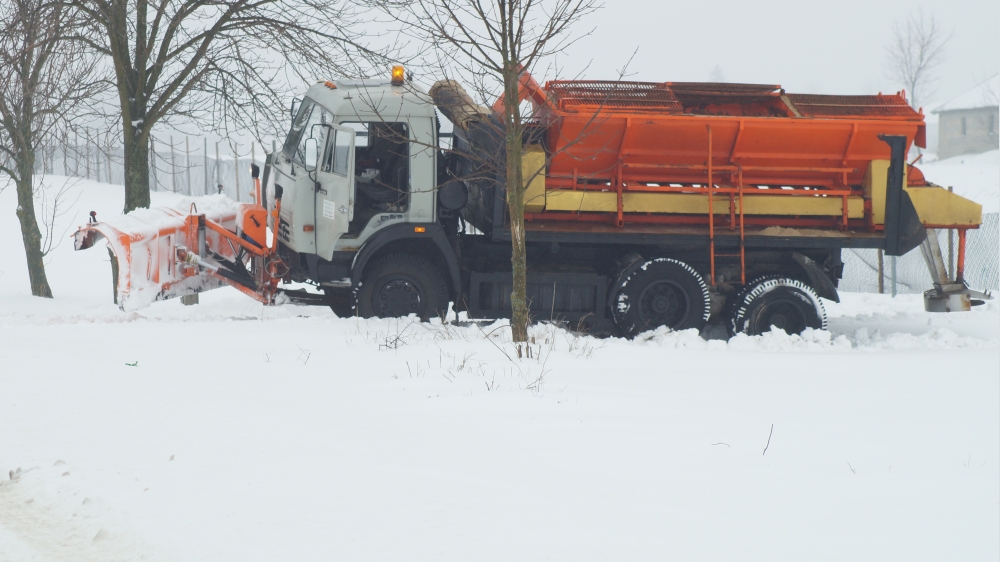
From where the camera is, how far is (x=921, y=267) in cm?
1590

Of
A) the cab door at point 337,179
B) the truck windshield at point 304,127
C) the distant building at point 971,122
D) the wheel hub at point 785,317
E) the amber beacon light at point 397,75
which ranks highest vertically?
the distant building at point 971,122

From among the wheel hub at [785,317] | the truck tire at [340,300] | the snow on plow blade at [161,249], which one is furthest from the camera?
the truck tire at [340,300]

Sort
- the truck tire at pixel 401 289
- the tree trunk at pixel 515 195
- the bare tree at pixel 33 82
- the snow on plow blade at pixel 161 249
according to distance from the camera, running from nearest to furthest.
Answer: the tree trunk at pixel 515 195 < the snow on plow blade at pixel 161 249 < the truck tire at pixel 401 289 < the bare tree at pixel 33 82

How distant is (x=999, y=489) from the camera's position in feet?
13.9

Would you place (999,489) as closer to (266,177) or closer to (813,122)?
(813,122)

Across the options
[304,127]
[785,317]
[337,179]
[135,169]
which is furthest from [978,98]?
[337,179]

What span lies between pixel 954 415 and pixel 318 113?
21.8 feet

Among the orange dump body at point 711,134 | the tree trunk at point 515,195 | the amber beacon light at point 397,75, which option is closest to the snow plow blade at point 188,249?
the amber beacon light at point 397,75

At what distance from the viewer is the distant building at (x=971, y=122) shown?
5825 cm

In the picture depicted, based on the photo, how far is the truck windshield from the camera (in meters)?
9.10

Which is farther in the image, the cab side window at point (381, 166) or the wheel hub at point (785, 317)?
the wheel hub at point (785, 317)

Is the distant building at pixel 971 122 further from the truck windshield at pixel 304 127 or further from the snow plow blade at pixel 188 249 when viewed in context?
the snow plow blade at pixel 188 249

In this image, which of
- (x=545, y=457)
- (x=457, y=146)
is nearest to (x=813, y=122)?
(x=457, y=146)

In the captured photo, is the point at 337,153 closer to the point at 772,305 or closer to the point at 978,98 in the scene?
the point at 772,305
